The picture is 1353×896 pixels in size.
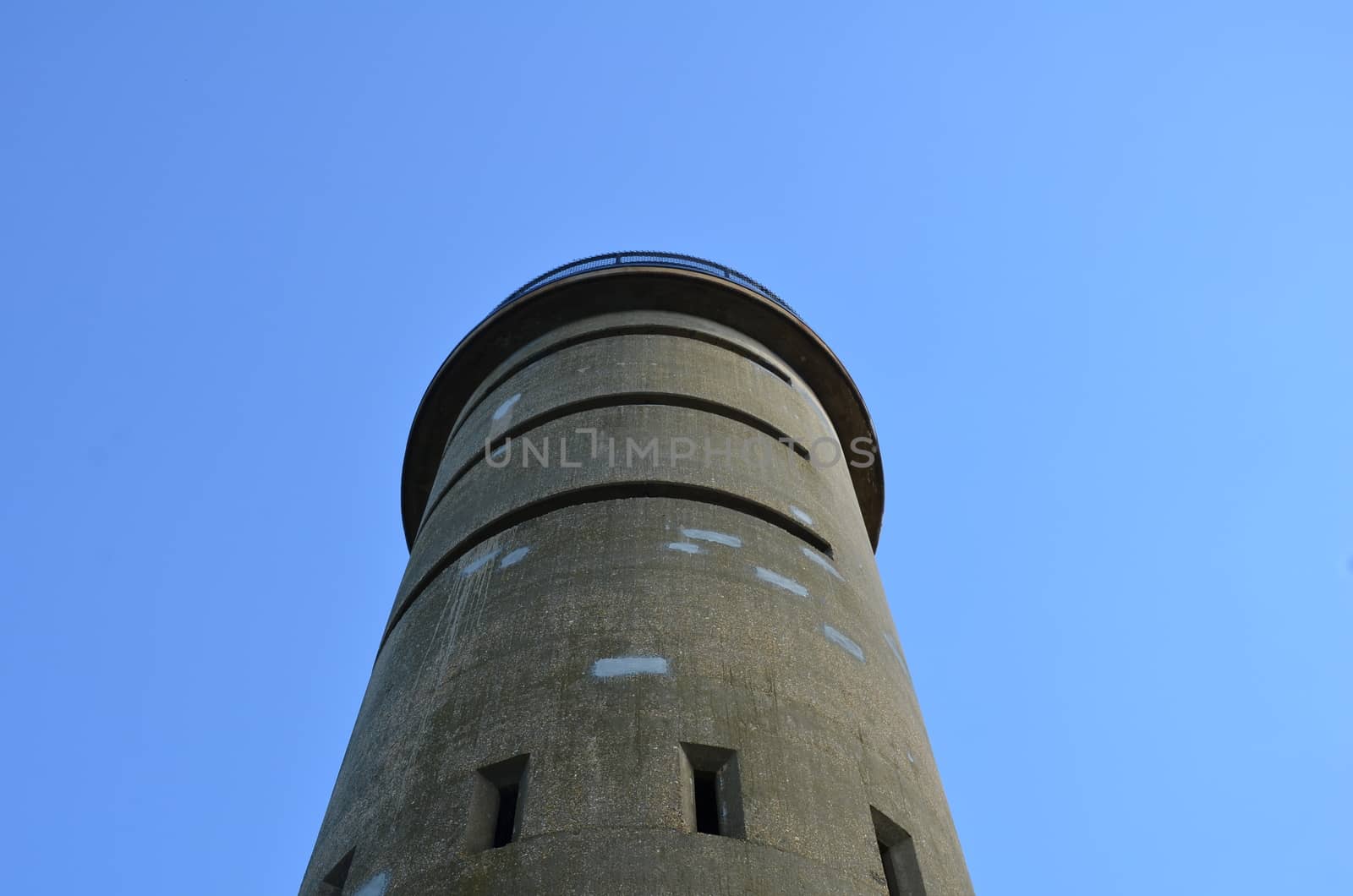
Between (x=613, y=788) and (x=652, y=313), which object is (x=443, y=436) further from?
(x=613, y=788)

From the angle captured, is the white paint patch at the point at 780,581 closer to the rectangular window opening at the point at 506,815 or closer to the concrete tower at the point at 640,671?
the concrete tower at the point at 640,671

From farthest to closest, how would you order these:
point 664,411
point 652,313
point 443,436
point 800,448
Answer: point 443,436 < point 652,313 < point 800,448 < point 664,411

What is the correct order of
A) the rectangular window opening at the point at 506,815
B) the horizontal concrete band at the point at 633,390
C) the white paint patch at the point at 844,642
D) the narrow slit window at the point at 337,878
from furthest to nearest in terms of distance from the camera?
the horizontal concrete band at the point at 633,390 → the white paint patch at the point at 844,642 → the narrow slit window at the point at 337,878 → the rectangular window opening at the point at 506,815

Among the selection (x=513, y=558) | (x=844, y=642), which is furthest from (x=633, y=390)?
(x=844, y=642)

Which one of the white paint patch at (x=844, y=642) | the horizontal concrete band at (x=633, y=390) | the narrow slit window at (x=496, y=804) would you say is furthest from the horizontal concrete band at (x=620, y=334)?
the narrow slit window at (x=496, y=804)

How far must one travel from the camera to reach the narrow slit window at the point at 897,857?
7164 millimetres

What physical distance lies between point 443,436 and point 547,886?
10.2m

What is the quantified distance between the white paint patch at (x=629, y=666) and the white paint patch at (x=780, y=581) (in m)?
1.66

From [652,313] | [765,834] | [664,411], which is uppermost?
[652,313]

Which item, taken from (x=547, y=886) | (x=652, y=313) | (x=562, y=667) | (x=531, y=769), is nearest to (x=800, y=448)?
(x=652, y=313)

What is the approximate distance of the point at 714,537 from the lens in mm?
9508

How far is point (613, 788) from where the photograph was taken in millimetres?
6648

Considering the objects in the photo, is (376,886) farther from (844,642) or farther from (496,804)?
(844,642)

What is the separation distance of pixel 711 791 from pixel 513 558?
3.19 metres
